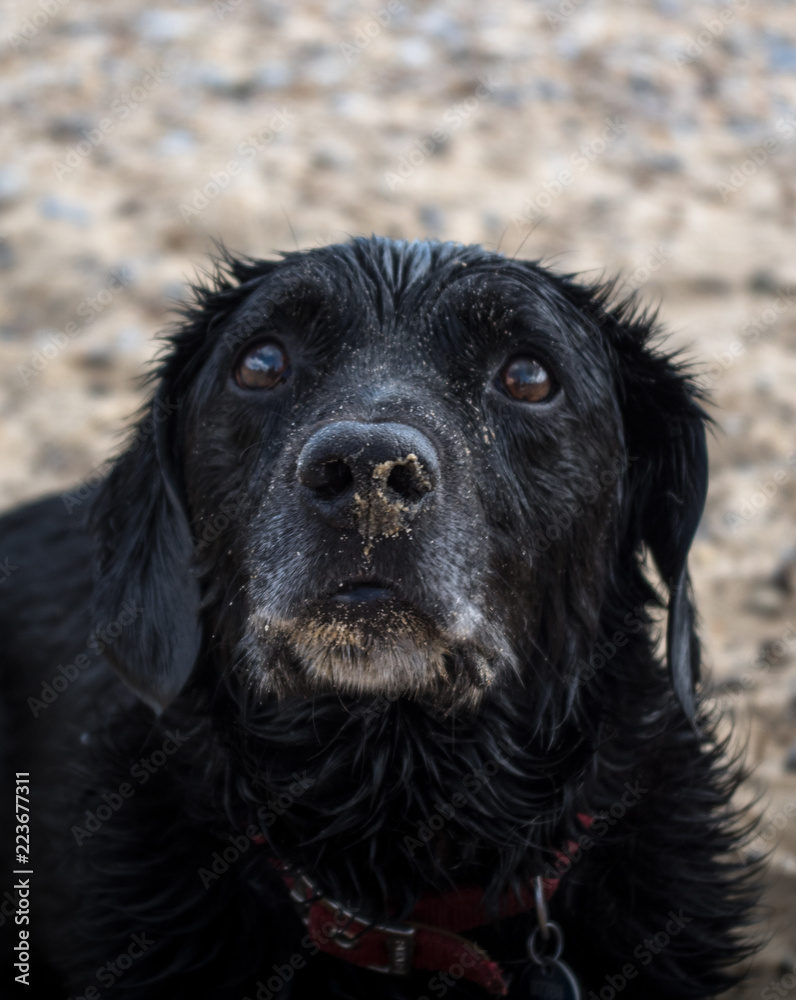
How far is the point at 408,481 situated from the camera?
7.09 feet

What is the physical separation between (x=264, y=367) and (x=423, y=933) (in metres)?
1.42

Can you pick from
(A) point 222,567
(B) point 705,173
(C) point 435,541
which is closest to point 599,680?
(C) point 435,541

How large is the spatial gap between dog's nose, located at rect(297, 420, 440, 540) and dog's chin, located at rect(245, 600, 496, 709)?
0.61 ft

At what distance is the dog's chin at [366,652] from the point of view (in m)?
2.21

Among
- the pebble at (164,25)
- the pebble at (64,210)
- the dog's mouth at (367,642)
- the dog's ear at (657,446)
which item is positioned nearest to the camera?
the dog's mouth at (367,642)

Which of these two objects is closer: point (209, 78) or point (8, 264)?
point (8, 264)

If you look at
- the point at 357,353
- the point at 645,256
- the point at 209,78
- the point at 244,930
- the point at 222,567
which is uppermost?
the point at 209,78

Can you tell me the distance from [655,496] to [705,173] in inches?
213

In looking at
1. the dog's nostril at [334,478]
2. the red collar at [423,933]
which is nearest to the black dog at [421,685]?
the red collar at [423,933]

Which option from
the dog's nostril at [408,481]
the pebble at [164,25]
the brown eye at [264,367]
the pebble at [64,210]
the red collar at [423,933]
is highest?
the pebble at [164,25]

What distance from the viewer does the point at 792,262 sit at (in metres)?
6.71

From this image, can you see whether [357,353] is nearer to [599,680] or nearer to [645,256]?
[599,680]

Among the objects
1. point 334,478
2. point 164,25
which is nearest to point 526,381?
point 334,478

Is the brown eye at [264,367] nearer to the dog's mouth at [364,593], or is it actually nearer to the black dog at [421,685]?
the black dog at [421,685]
